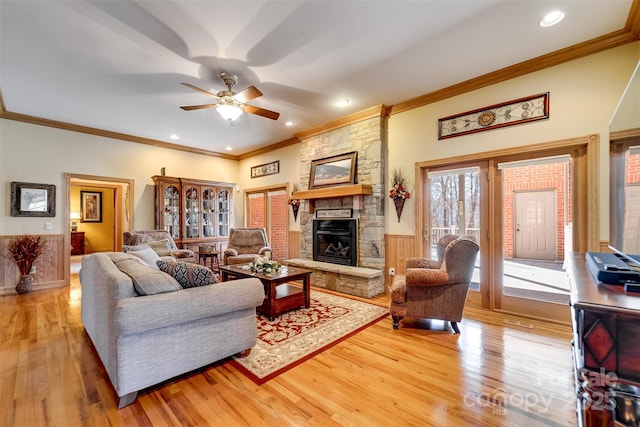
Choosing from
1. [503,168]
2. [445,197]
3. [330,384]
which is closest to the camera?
[330,384]

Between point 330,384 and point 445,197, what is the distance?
292cm

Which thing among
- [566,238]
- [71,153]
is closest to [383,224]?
→ [566,238]

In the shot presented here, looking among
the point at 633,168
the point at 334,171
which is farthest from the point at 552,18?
the point at 334,171

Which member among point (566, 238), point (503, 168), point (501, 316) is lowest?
point (501, 316)

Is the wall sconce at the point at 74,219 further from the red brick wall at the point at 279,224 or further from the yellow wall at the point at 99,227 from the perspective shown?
the red brick wall at the point at 279,224

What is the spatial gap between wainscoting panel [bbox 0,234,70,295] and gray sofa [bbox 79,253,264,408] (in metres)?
3.55

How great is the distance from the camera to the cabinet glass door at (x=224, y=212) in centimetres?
650

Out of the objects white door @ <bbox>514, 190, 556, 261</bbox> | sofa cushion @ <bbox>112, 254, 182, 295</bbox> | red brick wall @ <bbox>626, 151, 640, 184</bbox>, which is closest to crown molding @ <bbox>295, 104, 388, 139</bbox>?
white door @ <bbox>514, 190, 556, 261</bbox>

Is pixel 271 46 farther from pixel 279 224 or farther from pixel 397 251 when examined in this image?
pixel 279 224

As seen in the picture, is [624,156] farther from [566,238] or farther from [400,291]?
[400,291]

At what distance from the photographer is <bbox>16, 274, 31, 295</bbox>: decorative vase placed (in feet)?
13.9

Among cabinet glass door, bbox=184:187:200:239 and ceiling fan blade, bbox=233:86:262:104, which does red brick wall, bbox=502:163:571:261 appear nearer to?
ceiling fan blade, bbox=233:86:262:104

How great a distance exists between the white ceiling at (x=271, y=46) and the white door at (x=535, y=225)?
5.19 feet

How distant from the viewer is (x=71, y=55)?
2.76 m
